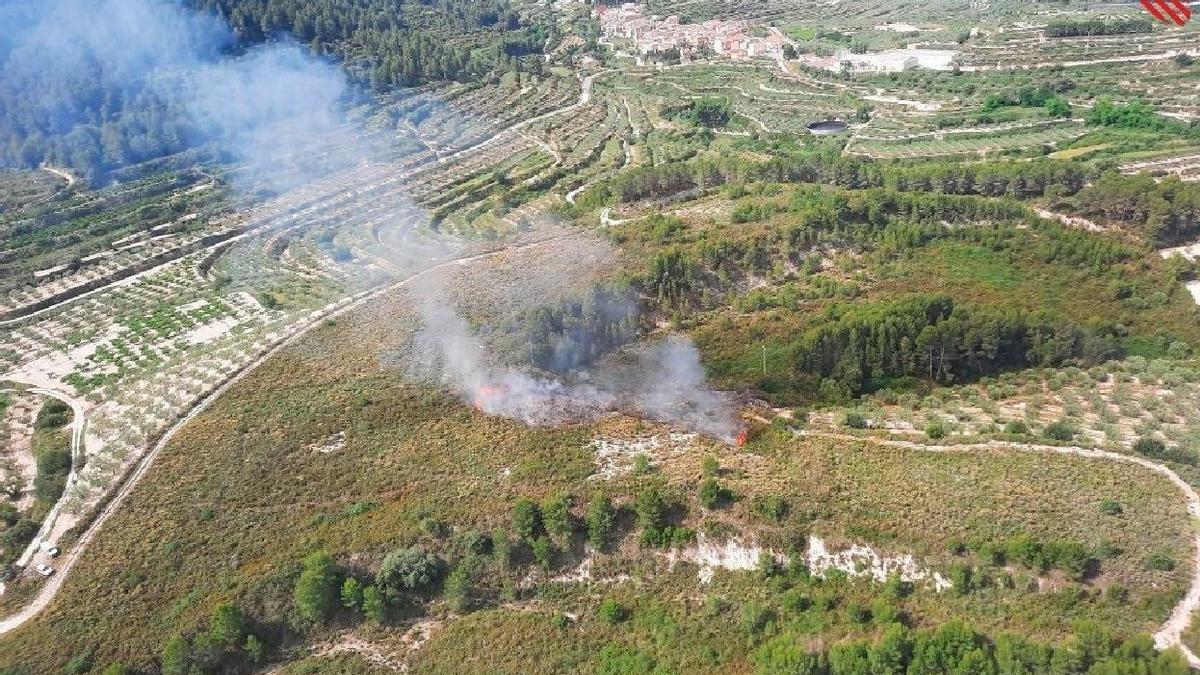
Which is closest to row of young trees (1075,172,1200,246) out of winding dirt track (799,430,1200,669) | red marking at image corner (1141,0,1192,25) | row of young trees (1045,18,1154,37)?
red marking at image corner (1141,0,1192,25)

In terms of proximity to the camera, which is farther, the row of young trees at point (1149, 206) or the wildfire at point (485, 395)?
the row of young trees at point (1149, 206)

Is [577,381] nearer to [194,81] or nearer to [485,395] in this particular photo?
[485,395]

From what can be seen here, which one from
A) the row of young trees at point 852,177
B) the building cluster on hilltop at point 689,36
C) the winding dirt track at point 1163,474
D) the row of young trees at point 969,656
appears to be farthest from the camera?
the building cluster on hilltop at point 689,36

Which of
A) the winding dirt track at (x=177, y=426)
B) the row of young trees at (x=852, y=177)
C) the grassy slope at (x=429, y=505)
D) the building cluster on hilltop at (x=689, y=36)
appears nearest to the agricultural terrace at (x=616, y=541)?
the grassy slope at (x=429, y=505)

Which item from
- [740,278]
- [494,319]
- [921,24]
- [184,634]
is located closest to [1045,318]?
[740,278]

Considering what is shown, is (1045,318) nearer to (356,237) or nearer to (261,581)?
(261,581)

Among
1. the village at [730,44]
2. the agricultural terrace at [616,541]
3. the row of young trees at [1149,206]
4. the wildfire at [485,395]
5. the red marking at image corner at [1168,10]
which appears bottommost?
the agricultural terrace at [616,541]

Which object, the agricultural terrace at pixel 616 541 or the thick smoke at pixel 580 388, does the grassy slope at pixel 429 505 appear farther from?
the thick smoke at pixel 580 388
